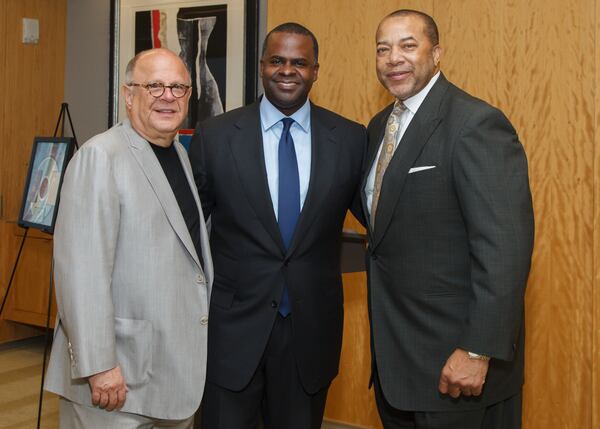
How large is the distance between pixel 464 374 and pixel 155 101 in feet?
3.89

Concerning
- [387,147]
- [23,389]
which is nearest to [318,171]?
[387,147]

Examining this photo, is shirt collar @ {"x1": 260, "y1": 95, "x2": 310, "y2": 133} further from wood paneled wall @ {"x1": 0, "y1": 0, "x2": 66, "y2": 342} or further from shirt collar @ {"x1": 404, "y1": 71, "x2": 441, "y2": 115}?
wood paneled wall @ {"x1": 0, "y1": 0, "x2": 66, "y2": 342}

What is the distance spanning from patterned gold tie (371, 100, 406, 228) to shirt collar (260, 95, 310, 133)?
0.31 m

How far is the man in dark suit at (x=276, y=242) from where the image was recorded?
7.02 ft

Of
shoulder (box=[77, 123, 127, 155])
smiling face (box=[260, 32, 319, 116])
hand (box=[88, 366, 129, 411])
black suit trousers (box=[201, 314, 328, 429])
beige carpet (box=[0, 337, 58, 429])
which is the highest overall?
smiling face (box=[260, 32, 319, 116])

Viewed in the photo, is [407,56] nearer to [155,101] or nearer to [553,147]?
[155,101]

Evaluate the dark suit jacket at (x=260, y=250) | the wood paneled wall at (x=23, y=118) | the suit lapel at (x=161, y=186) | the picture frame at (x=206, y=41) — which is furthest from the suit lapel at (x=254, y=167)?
the wood paneled wall at (x=23, y=118)

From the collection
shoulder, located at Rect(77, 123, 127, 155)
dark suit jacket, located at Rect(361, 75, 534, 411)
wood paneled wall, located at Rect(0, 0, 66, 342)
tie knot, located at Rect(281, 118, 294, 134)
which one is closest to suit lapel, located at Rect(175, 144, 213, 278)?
shoulder, located at Rect(77, 123, 127, 155)

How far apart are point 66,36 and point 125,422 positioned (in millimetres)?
4056

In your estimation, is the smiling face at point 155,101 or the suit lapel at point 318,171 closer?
the smiling face at point 155,101

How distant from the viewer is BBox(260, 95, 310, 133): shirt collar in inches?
88.7

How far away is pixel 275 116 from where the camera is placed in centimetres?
225

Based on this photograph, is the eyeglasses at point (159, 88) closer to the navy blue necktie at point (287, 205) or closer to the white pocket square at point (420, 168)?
the navy blue necktie at point (287, 205)

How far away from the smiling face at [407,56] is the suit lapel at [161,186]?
753mm
